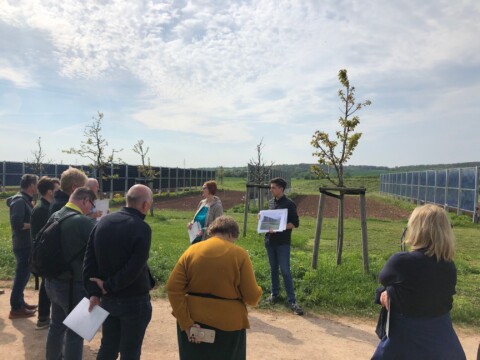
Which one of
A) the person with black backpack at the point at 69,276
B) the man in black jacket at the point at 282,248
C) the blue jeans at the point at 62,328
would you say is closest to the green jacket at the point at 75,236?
the person with black backpack at the point at 69,276

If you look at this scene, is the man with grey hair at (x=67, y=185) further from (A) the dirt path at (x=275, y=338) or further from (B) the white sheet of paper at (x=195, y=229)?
(B) the white sheet of paper at (x=195, y=229)

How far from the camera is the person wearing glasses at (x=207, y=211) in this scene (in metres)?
5.99

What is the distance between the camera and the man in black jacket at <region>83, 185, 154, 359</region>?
10.3ft

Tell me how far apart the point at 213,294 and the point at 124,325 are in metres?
0.83

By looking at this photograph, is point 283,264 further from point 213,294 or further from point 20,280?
point 20,280

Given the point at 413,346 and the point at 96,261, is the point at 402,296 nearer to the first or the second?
the point at 413,346

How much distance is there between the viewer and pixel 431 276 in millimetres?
2701

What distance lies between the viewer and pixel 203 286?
298 centimetres

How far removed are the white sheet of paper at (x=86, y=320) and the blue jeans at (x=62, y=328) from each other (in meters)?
0.42

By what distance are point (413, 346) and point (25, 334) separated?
14.4 feet

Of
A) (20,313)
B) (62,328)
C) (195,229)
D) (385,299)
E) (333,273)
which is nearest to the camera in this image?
(385,299)

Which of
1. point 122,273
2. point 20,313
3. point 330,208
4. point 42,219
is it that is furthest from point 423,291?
point 330,208

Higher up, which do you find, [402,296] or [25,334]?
[402,296]

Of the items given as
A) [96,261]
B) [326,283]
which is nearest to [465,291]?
[326,283]
